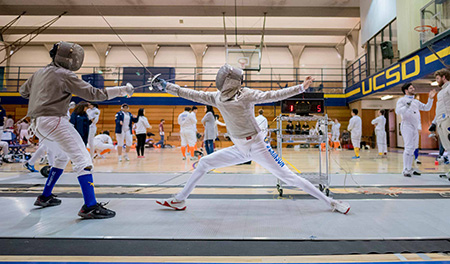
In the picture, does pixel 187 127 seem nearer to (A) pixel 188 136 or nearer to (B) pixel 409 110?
(A) pixel 188 136

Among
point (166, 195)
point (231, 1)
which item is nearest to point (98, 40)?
point (231, 1)

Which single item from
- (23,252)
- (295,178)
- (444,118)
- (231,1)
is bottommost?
(23,252)

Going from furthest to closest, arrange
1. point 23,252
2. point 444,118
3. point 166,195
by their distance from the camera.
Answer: point 444,118 < point 166,195 < point 23,252

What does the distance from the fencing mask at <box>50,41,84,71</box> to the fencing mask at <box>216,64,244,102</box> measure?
124 cm

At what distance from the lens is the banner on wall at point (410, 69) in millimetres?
5805

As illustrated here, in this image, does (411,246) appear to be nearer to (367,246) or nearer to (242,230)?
(367,246)

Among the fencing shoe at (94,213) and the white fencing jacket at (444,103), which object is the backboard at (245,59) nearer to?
the white fencing jacket at (444,103)

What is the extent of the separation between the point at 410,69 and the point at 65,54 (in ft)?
28.2

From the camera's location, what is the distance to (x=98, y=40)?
15250 millimetres

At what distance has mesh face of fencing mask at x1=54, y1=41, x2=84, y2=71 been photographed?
1964 millimetres

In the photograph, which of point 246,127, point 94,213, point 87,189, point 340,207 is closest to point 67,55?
point 87,189

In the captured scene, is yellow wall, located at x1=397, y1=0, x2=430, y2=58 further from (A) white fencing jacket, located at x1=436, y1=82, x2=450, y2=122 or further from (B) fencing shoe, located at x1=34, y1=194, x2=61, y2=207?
(B) fencing shoe, located at x1=34, y1=194, x2=61, y2=207

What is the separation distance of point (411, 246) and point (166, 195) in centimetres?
212

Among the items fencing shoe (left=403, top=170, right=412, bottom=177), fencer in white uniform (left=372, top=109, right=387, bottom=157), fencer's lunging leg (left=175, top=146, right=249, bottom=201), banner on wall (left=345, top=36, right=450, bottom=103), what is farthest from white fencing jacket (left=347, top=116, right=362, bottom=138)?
fencer's lunging leg (left=175, top=146, right=249, bottom=201)
